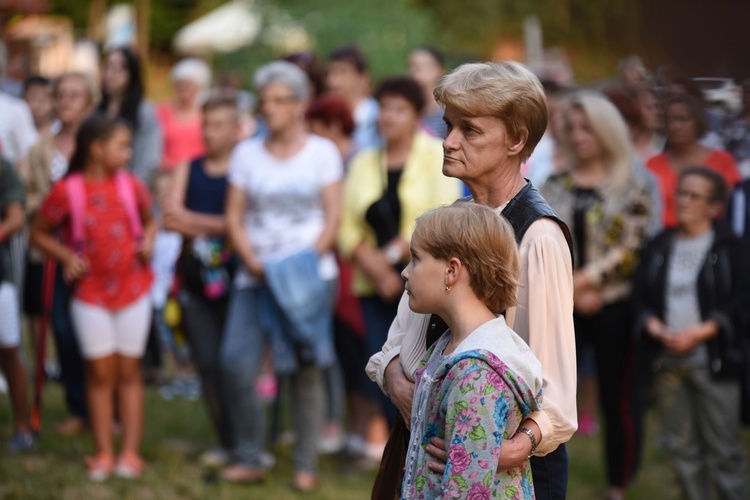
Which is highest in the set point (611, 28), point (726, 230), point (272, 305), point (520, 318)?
point (611, 28)

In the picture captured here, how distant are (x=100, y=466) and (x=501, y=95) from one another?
410 cm

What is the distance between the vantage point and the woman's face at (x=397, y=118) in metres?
6.05

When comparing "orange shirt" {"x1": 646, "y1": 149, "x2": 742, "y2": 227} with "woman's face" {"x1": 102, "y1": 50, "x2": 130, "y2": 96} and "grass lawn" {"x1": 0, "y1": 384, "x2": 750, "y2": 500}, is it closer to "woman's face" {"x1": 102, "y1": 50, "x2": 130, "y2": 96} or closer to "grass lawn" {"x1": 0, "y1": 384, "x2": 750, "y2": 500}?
"grass lawn" {"x1": 0, "y1": 384, "x2": 750, "y2": 500}

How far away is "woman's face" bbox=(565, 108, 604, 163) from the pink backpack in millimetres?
2493

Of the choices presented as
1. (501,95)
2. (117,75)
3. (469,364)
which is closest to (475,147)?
A: (501,95)

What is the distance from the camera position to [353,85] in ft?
27.3

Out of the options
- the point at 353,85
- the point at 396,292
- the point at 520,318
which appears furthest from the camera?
the point at 353,85

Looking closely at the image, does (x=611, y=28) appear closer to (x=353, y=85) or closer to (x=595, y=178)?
(x=595, y=178)

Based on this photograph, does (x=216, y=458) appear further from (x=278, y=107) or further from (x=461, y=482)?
(x=461, y=482)

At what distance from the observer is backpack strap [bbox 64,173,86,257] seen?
592 cm

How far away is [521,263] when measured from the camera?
2619 millimetres

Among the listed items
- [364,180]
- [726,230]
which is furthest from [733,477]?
[364,180]

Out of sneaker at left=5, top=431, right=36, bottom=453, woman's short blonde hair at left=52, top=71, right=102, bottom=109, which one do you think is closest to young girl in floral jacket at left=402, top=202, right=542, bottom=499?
sneaker at left=5, top=431, right=36, bottom=453

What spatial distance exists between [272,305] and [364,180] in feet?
2.89
